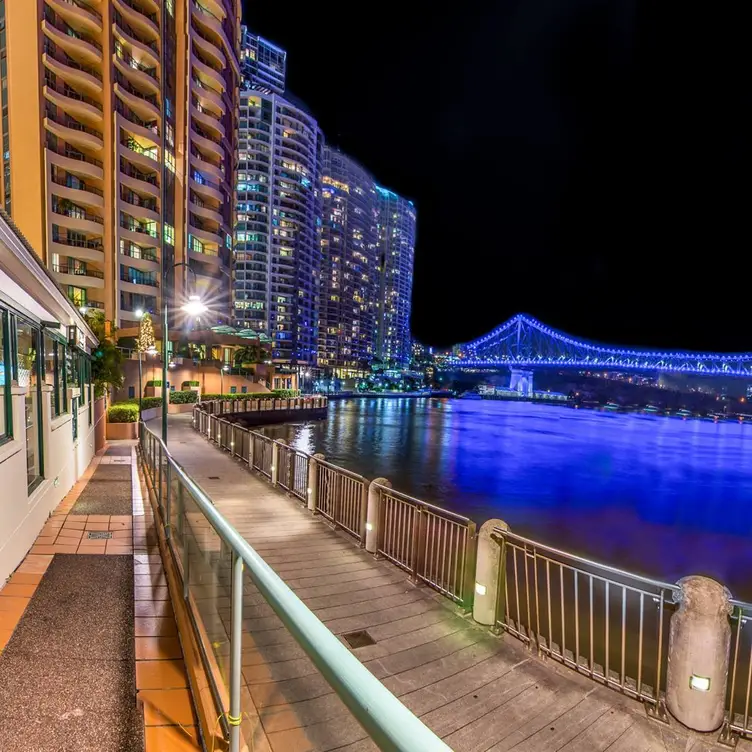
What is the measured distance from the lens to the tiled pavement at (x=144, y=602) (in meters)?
3.11

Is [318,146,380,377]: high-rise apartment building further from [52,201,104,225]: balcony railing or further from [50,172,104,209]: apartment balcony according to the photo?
[50,172,104,209]: apartment balcony

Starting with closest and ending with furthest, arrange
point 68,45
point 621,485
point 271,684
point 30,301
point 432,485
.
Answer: point 271,684 → point 30,301 → point 432,485 → point 621,485 → point 68,45

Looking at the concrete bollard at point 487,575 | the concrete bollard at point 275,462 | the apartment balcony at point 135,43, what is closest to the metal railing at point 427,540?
the concrete bollard at point 487,575

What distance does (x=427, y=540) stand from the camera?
638cm

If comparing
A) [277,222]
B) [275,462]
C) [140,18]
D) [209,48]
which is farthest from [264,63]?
[275,462]

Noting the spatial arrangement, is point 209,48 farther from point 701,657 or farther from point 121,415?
point 701,657

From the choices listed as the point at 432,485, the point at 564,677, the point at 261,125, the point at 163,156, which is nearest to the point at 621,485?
the point at 432,485

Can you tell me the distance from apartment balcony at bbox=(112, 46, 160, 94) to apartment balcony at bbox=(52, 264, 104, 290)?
65.6 feet

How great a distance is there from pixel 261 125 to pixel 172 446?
120 m

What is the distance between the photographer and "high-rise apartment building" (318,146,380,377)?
151 meters

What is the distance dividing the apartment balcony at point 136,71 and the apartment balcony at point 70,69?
2.34 metres

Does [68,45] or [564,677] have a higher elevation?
[68,45]

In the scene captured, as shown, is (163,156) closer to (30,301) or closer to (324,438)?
(324,438)

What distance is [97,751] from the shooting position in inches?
112
